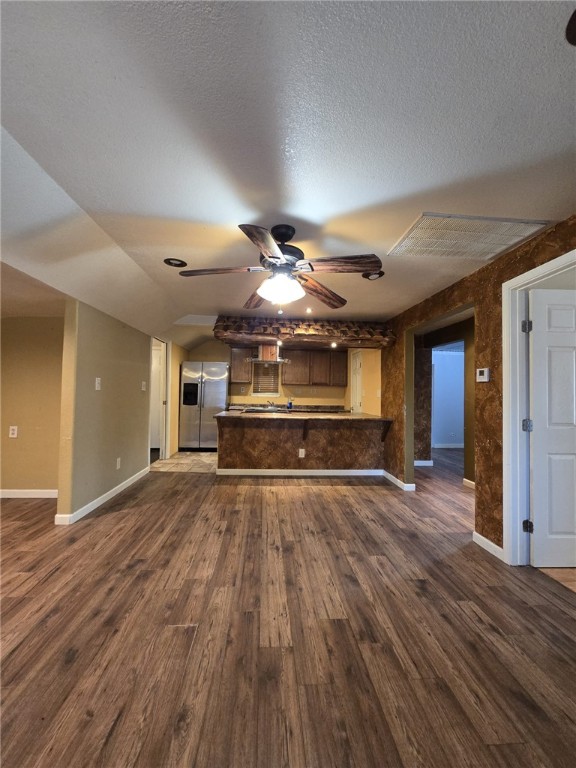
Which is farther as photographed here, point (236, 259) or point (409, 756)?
point (236, 259)

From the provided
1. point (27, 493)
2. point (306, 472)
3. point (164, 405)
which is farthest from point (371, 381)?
point (27, 493)

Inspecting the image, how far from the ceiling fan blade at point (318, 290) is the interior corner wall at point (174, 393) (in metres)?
4.11

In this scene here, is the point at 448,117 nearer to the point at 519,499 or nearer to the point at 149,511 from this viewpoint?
the point at 519,499

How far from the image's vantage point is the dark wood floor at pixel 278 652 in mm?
1126

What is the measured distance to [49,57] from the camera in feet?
3.53

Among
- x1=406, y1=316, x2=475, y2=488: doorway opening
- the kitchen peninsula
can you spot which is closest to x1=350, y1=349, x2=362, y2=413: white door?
x1=406, y1=316, x2=475, y2=488: doorway opening

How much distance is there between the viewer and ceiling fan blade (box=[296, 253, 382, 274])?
6.36 ft

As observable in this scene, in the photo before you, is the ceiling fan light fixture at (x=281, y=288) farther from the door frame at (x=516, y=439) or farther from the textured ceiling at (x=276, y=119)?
the door frame at (x=516, y=439)

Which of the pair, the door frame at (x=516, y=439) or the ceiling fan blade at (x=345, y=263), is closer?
the ceiling fan blade at (x=345, y=263)

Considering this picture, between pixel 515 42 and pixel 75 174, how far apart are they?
201 centimetres

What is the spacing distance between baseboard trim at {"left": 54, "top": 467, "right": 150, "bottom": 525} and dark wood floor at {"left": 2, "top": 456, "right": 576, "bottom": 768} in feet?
0.36

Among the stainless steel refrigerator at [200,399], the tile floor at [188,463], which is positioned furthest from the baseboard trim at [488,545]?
the stainless steel refrigerator at [200,399]

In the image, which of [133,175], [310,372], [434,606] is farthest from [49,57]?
[310,372]

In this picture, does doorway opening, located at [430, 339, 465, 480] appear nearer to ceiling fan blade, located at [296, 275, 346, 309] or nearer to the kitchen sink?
the kitchen sink
